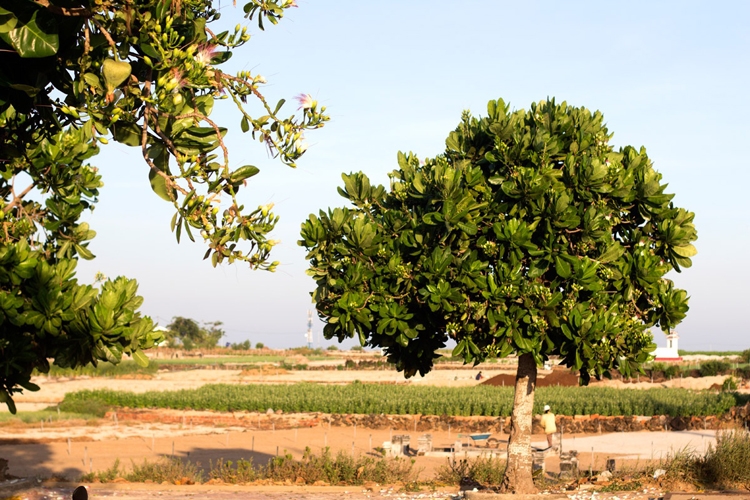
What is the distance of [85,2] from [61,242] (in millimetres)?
2450

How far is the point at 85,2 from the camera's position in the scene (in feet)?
17.6

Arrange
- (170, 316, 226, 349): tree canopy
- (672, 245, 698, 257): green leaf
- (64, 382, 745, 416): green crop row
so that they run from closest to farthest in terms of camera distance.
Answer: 1. (672, 245, 698, 257): green leaf
2. (64, 382, 745, 416): green crop row
3. (170, 316, 226, 349): tree canopy

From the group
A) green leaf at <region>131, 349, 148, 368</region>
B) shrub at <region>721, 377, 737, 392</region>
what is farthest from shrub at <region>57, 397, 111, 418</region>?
green leaf at <region>131, 349, 148, 368</region>

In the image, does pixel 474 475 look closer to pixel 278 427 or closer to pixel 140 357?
pixel 140 357

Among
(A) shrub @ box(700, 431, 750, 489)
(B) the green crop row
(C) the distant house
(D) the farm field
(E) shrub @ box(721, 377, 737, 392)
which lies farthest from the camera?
(C) the distant house

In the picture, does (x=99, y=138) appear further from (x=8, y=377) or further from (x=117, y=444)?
(x=117, y=444)

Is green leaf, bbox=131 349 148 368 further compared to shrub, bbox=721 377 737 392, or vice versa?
shrub, bbox=721 377 737 392

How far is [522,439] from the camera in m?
13.8

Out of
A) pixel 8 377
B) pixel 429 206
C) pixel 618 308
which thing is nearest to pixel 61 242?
pixel 8 377

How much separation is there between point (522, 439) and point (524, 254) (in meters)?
3.47

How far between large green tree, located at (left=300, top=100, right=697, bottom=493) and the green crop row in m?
22.9

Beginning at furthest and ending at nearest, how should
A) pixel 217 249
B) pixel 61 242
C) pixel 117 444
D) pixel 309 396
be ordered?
pixel 309 396, pixel 117 444, pixel 61 242, pixel 217 249

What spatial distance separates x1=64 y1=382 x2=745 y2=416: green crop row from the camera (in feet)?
113

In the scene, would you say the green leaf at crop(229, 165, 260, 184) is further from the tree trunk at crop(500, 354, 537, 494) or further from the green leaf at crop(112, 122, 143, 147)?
the tree trunk at crop(500, 354, 537, 494)
